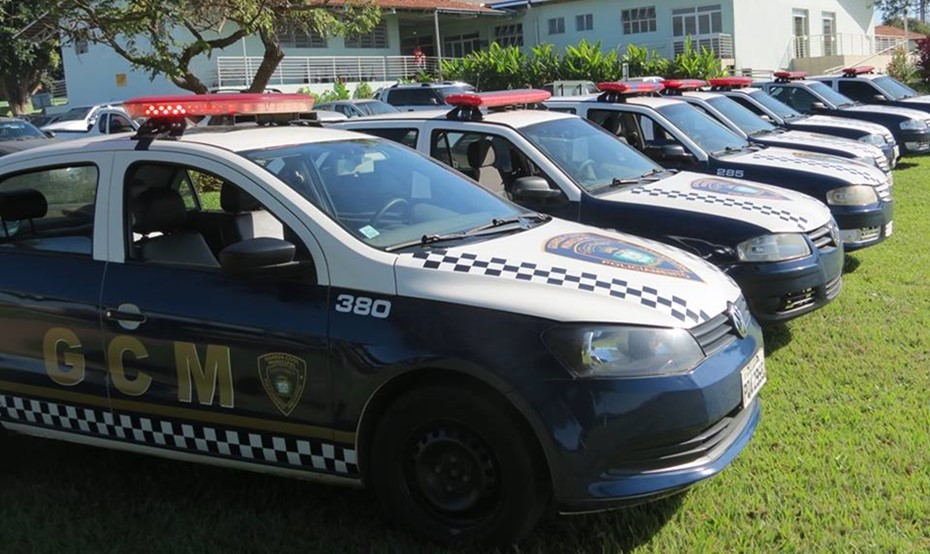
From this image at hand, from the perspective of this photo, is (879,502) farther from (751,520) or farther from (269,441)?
(269,441)

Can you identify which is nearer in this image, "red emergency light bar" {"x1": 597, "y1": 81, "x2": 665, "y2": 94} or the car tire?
the car tire

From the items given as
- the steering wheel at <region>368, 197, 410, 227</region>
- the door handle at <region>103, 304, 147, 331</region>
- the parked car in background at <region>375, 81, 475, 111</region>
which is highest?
the parked car in background at <region>375, 81, 475, 111</region>

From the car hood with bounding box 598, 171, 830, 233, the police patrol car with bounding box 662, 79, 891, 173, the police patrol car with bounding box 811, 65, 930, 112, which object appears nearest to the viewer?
the car hood with bounding box 598, 171, 830, 233

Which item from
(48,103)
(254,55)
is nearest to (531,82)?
(254,55)

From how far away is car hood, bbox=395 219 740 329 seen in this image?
3375mm

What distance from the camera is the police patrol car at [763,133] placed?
10.3 metres

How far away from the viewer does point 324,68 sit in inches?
1422

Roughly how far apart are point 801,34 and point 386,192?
44047mm

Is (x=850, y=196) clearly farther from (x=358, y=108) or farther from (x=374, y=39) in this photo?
(x=374, y=39)

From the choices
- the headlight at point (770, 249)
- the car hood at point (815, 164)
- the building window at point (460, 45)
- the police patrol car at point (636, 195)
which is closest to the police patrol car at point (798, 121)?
the car hood at point (815, 164)

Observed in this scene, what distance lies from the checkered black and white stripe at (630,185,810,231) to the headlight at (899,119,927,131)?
423 inches

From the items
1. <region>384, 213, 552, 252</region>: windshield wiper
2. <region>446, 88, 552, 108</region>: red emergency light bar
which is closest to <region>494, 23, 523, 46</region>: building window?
<region>446, 88, 552, 108</region>: red emergency light bar

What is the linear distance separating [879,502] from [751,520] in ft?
1.77

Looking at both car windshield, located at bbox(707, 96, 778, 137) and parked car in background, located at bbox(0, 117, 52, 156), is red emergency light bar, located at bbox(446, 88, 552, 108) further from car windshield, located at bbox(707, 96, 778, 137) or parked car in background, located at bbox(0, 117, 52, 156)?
parked car in background, located at bbox(0, 117, 52, 156)
